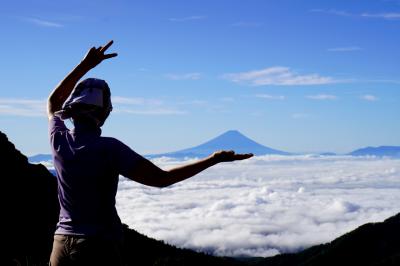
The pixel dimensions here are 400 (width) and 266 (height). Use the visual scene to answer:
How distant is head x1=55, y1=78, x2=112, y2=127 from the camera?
404 cm

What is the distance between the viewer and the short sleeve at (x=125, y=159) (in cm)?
365

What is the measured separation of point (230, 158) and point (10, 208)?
68815 mm

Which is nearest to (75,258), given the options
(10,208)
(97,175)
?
(97,175)

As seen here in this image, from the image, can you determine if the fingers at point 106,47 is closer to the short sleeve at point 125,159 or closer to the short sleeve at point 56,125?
the short sleeve at point 56,125

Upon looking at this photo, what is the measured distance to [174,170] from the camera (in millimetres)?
3621

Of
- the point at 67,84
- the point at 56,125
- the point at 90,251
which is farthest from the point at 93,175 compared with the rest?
the point at 67,84

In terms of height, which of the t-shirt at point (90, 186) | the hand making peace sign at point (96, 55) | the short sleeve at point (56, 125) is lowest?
the t-shirt at point (90, 186)

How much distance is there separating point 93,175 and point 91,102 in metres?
0.55

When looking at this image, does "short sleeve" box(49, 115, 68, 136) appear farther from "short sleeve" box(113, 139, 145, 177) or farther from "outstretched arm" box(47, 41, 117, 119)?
"short sleeve" box(113, 139, 145, 177)

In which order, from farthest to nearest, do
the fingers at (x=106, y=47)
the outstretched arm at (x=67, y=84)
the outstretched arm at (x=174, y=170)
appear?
the fingers at (x=106, y=47)
the outstretched arm at (x=67, y=84)
the outstretched arm at (x=174, y=170)

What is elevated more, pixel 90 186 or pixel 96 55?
pixel 96 55

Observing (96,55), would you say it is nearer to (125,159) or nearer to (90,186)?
(90,186)

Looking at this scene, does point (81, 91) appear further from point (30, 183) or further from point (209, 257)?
point (209, 257)

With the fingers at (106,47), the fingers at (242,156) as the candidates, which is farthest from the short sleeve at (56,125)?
the fingers at (242,156)
